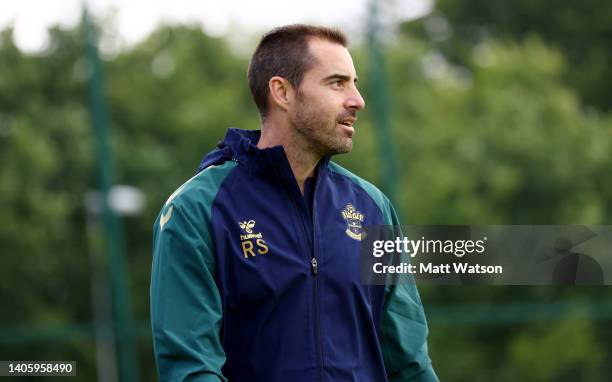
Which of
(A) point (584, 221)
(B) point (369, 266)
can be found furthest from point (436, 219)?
(B) point (369, 266)

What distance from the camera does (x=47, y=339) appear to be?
10211mm

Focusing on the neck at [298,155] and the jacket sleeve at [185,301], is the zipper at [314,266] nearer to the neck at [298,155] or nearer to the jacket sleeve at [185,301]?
the neck at [298,155]

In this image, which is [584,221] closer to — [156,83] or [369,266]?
[156,83]

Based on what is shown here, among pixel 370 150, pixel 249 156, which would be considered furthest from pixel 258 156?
pixel 370 150

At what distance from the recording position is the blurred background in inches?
420

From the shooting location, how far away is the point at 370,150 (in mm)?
14680

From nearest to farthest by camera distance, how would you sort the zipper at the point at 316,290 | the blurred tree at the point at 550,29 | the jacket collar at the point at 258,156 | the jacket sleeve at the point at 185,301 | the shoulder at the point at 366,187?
the jacket sleeve at the point at 185,301
the zipper at the point at 316,290
the jacket collar at the point at 258,156
the shoulder at the point at 366,187
the blurred tree at the point at 550,29

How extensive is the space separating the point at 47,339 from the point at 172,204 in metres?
7.77

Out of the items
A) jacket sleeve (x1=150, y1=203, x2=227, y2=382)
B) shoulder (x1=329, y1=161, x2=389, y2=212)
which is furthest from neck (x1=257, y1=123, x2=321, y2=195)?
jacket sleeve (x1=150, y1=203, x2=227, y2=382)

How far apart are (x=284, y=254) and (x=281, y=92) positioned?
541 mm

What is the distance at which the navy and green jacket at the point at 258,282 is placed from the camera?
276 centimetres

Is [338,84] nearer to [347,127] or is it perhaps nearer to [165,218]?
[347,127]

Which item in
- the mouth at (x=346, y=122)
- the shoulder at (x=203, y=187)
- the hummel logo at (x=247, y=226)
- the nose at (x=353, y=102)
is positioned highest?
the nose at (x=353, y=102)

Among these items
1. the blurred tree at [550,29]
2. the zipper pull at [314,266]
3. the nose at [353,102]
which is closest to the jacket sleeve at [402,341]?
the zipper pull at [314,266]
